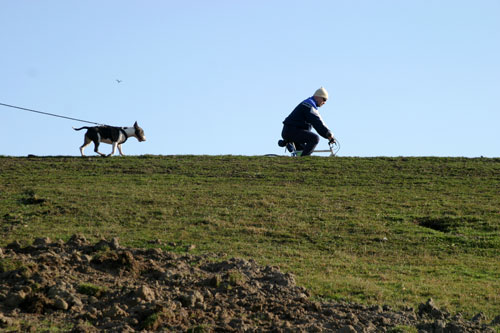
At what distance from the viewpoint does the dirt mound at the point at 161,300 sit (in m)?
9.62

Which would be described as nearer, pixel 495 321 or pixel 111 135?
pixel 495 321

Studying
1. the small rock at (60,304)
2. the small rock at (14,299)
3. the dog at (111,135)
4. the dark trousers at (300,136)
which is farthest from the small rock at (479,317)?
the dog at (111,135)

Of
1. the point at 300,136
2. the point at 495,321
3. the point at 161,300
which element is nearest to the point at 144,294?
the point at 161,300

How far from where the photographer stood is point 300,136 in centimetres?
2519

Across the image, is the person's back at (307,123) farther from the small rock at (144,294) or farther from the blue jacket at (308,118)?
the small rock at (144,294)

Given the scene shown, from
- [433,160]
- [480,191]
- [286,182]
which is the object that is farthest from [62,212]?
[433,160]

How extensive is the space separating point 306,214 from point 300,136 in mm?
6769

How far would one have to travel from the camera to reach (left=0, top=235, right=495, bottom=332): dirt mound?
9.62 meters

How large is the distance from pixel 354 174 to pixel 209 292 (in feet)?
47.4

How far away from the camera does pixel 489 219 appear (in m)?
19.0

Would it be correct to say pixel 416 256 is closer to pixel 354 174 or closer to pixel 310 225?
pixel 310 225

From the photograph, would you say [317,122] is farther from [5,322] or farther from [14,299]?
[5,322]

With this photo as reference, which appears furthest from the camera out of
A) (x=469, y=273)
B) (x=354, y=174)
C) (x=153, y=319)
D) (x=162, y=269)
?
(x=354, y=174)

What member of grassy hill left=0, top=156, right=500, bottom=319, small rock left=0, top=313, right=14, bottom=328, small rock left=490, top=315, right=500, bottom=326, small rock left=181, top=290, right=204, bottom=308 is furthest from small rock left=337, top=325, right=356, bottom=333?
small rock left=0, top=313, right=14, bottom=328
